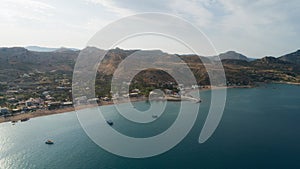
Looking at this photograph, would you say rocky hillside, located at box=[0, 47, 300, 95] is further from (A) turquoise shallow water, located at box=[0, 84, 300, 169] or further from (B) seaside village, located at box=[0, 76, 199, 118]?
(A) turquoise shallow water, located at box=[0, 84, 300, 169]

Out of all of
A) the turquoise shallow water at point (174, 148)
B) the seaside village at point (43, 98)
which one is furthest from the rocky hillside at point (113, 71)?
the turquoise shallow water at point (174, 148)

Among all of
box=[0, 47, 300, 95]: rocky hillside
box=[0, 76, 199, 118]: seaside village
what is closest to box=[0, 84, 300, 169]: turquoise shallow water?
box=[0, 76, 199, 118]: seaside village

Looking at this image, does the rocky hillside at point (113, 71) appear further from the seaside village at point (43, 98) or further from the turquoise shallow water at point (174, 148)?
the turquoise shallow water at point (174, 148)

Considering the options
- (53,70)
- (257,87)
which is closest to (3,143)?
(53,70)

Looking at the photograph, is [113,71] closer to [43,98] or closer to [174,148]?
[43,98]

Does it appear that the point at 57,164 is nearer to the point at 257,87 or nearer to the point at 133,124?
the point at 133,124

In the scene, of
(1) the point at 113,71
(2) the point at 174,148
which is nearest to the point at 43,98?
(1) the point at 113,71
